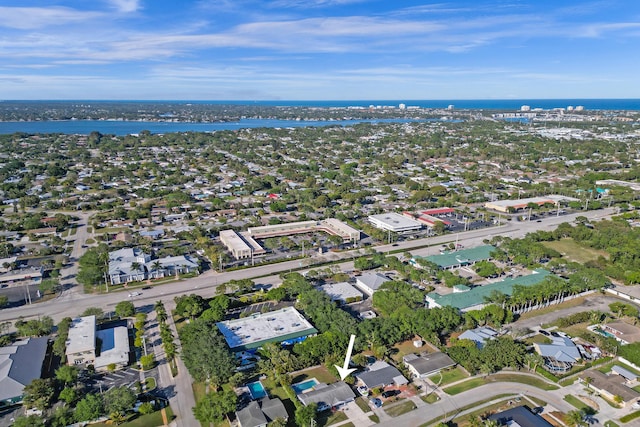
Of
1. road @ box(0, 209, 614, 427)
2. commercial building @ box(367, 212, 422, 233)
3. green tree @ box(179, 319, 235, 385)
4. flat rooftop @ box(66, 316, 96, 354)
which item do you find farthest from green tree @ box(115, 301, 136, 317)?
commercial building @ box(367, 212, 422, 233)

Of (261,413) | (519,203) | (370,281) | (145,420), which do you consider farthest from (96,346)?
(519,203)

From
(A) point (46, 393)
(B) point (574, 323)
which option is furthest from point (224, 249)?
(B) point (574, 323)

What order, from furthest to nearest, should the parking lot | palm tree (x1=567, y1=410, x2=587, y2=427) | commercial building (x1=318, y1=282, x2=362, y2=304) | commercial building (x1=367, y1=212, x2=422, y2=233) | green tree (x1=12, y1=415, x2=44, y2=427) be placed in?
commercial building (x1=367, y1=212, x2=422, y2=233) < commercial building (x1=318, y1=282, x2=362, y2=304) < the parking lot < palm tree (x1=567, y1=410, x2=587, y2=427) < green tree (x1=12, y1=415, x2=44, y2=427)

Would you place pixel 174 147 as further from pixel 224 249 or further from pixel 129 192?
pixel 224 249

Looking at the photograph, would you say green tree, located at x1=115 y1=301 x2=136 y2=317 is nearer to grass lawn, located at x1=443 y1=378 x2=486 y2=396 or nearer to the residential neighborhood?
the residential neighborhood

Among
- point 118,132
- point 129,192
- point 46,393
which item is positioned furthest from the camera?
point 118,132

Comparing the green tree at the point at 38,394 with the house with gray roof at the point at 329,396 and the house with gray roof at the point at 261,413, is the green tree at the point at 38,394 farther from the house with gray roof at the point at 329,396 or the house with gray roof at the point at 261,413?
the house with gray roof at the point at 329,396

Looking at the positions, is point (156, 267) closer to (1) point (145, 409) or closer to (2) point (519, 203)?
(1) point (145, 409)
